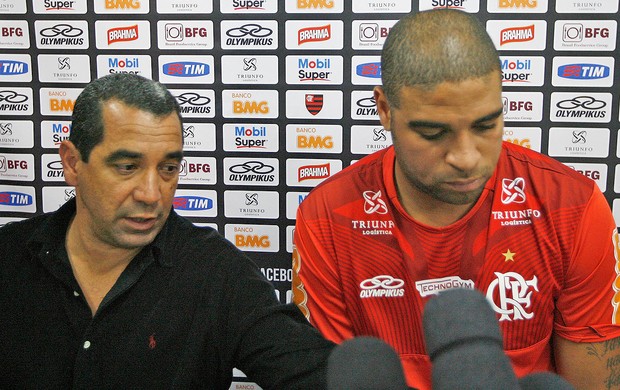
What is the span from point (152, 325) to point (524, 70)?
1.44 metres

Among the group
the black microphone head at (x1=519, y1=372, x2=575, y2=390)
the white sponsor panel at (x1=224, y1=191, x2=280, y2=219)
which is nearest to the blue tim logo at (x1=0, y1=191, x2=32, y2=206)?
the white sponsor panel at (x1=224, y1=191, x2=280, y2=219)

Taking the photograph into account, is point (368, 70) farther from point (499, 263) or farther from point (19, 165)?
point (19, 165)

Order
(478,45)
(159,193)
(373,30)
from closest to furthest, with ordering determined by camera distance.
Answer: (478,45) < (159,193) < (373,30)

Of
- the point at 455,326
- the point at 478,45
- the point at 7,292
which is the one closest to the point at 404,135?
the point at 478,45

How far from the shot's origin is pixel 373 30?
2.04 m

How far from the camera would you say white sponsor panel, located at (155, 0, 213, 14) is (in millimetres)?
2094

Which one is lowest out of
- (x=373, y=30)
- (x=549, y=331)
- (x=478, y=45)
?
(x=549, y=331)

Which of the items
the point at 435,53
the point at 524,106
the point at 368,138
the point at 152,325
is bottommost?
the point at 152,325

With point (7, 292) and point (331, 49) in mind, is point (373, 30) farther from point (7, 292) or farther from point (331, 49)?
point (7, 292)

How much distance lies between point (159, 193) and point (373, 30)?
1.10m

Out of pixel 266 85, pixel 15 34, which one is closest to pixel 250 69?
pixel 266 85

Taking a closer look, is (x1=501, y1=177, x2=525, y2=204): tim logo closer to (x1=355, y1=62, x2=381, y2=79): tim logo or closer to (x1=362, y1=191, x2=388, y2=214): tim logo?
(x1=362, y1=191, x2=388, y2=214): tim logo

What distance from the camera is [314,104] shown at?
82.4 inches

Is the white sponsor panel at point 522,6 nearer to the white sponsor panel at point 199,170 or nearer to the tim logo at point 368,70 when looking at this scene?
the tim logo at point 368,70
